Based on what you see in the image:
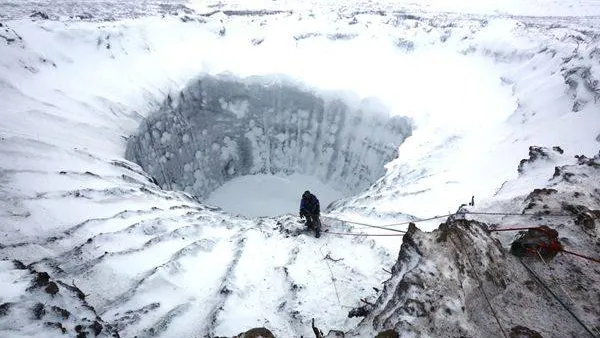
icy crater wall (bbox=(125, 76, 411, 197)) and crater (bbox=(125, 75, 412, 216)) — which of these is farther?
crater (bbox=(125, 75, 412, 216))

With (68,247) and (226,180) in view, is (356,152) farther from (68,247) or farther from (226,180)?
(68,247)

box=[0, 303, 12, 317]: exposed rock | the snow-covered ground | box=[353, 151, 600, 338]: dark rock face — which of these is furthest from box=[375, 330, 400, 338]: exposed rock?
box=[0, 303, 12, 317]: exposed rock

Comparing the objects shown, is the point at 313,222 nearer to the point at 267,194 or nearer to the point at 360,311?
the point at 360,311

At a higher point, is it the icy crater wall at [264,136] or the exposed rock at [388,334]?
the exposed rock at [388,334]

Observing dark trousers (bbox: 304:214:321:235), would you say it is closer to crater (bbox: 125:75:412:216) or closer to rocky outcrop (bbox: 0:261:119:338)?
rocky outcrop (bbox: 0:261:119:338)

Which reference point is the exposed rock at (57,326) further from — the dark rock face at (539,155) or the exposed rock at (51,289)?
the dark rock face at (539,155)

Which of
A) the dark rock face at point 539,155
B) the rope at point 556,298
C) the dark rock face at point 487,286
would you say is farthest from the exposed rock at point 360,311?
the dark rock face at point 539,155
